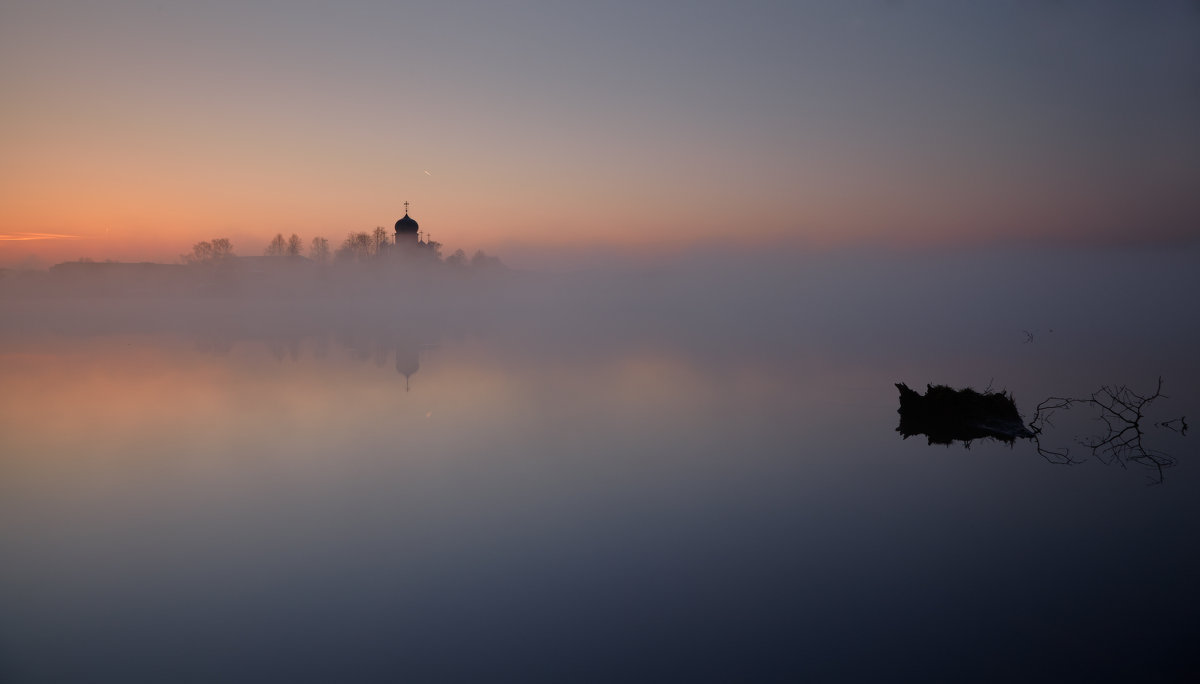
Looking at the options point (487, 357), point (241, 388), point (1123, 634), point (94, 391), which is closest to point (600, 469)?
point (1123, 634)

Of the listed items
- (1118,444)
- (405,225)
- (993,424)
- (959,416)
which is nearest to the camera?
(1118,444)

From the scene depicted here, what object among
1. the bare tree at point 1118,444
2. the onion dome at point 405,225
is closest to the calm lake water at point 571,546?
the bare tree at point 1118,444

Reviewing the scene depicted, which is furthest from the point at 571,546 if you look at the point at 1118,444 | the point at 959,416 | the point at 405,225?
the point at 405,225

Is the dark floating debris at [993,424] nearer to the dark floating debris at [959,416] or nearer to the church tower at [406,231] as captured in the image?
the dark floating debris at [959,416]

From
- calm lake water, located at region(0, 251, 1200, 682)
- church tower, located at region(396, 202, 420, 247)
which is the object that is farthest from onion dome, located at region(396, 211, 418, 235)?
calm lake water, located at region(0, 251, 1200, 682)

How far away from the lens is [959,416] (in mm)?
21812

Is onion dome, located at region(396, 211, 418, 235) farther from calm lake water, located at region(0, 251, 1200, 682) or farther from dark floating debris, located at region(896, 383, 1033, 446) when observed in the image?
dark floating debris, located at region(896, 383, 1033, 446)

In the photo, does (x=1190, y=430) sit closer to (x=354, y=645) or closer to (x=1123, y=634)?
(x=1123, y=634)

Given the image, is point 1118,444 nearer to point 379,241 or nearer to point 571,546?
point 571,546

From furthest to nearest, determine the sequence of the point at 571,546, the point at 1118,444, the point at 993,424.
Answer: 1. the point at 993,424
2. the point at 1118,444
3. the point at 571,546

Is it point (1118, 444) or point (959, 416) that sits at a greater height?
point (959, 416)

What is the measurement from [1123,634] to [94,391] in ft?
124

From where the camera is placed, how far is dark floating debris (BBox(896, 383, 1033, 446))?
21.0 metres

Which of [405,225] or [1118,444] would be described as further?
[405,225]
